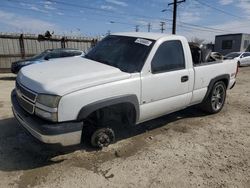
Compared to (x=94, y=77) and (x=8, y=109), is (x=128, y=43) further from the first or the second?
(x=8, y=109)

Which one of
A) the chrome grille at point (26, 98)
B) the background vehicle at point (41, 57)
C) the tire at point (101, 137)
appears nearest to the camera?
the chrome grille at point (26, 98)

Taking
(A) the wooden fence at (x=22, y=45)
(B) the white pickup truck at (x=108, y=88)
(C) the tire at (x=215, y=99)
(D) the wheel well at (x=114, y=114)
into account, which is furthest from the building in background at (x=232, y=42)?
(D) the wheel well at (x=114, y=114)

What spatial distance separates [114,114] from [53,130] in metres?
1.14

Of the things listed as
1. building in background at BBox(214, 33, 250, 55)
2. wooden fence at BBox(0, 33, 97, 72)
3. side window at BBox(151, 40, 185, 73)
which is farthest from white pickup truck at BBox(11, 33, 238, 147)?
building in background at BBox(214, 33, 250, 55)

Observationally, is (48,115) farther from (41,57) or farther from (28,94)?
(41,57)

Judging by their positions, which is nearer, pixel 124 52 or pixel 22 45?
pixel 124 52

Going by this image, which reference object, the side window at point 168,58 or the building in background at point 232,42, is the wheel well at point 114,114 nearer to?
the side window at point 168,58

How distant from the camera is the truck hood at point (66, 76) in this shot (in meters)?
3.41

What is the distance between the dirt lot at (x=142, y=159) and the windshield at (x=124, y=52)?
138 cm

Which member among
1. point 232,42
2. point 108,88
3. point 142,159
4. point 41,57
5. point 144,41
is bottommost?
point 142,159

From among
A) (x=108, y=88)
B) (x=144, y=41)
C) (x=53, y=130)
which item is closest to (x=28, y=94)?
(x=53, y=130)

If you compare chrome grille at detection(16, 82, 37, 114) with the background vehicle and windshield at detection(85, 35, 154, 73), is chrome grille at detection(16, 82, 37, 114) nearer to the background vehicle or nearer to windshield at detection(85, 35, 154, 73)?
windshield at detection(85, 35, 154, 73)

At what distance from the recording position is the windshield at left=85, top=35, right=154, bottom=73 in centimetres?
423

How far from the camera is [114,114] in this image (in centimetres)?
418
